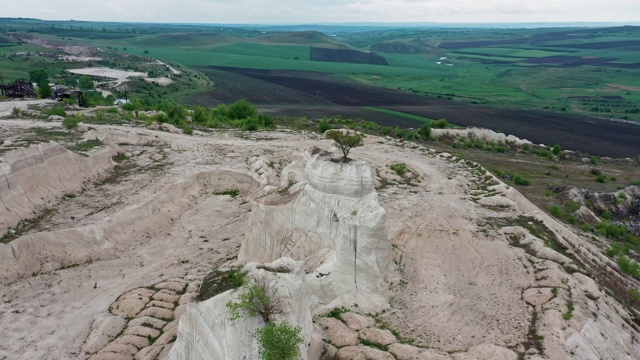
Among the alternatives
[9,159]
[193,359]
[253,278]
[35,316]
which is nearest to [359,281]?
[253,278]

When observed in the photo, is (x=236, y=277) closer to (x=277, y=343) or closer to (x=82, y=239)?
(x=277, y=343)

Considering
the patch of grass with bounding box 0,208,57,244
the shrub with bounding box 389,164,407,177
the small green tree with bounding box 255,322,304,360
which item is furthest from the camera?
the shrub with bounding box 389,164,407,177

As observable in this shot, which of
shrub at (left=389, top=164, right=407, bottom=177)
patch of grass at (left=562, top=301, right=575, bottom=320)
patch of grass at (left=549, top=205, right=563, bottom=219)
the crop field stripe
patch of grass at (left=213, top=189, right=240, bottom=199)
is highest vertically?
shrub at (left=389, top=164, right=407, bottom=177)

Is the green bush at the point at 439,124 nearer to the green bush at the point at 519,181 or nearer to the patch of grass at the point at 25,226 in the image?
the green bush at the point at 519,181

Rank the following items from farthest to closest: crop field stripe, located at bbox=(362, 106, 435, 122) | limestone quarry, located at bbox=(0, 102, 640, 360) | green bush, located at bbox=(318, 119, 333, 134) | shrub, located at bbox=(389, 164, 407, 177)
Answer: crop field stripe, located at bbox=(362, 106, 435, 122) → green bush, located at bbox=(318, 119, 333, 134) → shrub, located at bbox=(389, 164, 407, 177) → limestone quarry, located at bbox=(0, 102, 640, 360)

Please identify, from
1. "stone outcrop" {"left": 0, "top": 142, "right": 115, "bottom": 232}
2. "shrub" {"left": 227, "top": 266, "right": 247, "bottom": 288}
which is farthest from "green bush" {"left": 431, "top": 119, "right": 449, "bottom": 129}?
"shrub" {"left": 227, "top": 266, "right": 247, "bottom": 288}

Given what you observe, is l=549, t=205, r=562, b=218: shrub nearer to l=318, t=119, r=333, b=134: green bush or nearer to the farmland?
l=318, t=119, r=333, b=134: green bush
